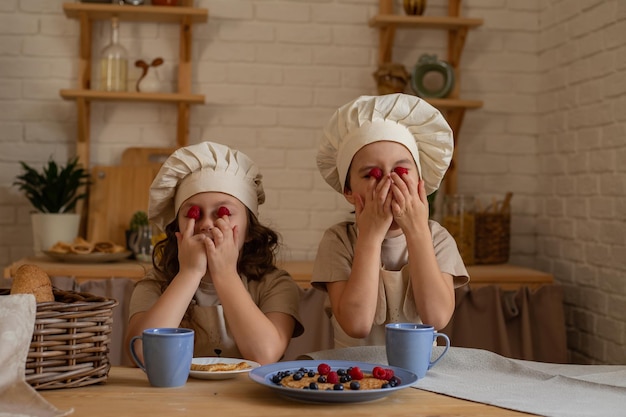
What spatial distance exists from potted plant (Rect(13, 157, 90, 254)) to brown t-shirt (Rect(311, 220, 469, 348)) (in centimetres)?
160

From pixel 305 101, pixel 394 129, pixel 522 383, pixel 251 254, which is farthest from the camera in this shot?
pixel 305 101

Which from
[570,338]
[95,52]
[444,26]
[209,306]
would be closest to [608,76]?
[444,26]

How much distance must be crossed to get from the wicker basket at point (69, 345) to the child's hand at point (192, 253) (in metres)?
0.42

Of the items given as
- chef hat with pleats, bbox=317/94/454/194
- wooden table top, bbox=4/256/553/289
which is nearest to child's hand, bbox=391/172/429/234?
chef hat with pleats, bbox=317/94/454/194

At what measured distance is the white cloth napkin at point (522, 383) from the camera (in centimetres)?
120

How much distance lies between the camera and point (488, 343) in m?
3.07

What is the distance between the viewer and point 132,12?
10.9ft

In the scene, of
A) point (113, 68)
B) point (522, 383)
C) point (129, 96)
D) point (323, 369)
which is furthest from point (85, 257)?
point (522, 383)

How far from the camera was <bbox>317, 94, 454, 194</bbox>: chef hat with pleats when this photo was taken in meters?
1.88

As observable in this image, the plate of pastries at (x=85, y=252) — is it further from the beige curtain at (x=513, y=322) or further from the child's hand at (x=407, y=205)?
the child's hand at (x=407, y=205)

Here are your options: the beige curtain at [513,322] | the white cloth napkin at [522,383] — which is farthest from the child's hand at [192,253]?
the beige curtain at [513,322]

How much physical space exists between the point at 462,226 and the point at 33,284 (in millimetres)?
2230

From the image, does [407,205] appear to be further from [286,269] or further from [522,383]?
[286,269]

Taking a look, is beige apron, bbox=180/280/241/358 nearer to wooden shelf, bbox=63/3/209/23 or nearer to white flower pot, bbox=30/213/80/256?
white flower pot, bbox=30/213/80/256
